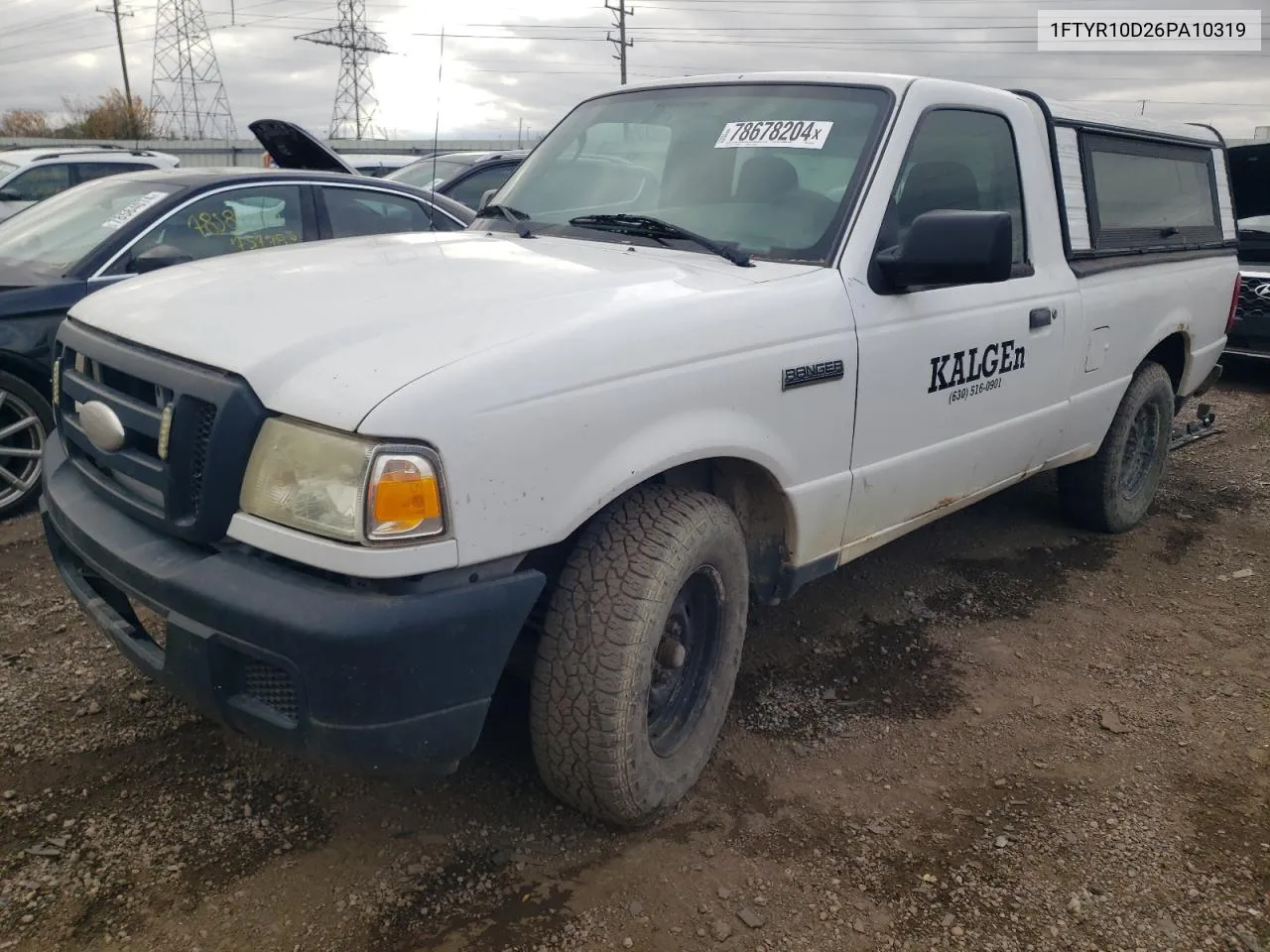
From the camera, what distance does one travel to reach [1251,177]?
24.4 ft

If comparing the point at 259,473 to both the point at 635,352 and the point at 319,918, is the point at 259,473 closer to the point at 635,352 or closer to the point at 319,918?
the point at 635,352

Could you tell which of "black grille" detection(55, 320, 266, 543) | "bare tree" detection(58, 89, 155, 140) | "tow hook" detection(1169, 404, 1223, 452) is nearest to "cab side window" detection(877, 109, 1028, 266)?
"black grille" detection(55, 320, 266, 543)

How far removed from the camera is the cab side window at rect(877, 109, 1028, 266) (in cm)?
316

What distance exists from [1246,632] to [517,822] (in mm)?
2990

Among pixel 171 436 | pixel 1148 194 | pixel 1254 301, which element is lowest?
pixel 1254 301

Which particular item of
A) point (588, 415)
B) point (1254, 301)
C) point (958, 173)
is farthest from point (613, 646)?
point (1254, 301)

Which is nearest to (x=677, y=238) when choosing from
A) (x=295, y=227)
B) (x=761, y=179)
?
(x=761, y=179)

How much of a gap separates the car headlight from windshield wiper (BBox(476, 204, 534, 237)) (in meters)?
1.56

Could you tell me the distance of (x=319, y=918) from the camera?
2.30 metres

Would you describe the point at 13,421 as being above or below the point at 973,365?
below

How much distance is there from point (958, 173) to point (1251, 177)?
537cm

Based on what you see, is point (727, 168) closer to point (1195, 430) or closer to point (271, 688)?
point (271, 688)

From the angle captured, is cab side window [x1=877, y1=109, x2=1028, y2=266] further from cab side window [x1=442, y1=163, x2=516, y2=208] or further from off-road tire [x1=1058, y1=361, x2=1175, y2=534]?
cab side window [x1=442, y1=163, x2=516, y2=208]

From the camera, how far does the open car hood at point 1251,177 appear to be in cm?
716
